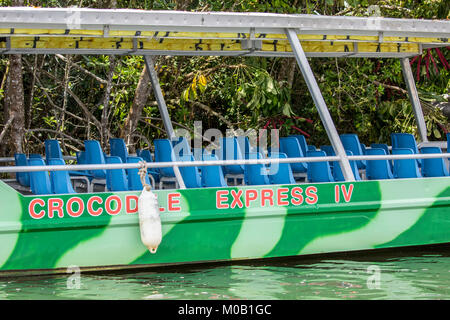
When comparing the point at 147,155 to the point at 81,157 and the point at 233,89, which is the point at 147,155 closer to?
the point at 81,157

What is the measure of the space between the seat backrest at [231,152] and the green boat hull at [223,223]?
0.61 meters

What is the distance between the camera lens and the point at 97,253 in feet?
24.3

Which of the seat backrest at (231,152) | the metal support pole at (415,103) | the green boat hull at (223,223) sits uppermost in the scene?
the metal support pole at (415,103)

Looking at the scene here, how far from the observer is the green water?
6.83 m

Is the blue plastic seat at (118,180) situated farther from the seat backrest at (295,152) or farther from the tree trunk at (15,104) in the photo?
the tree trunk at (15,104)

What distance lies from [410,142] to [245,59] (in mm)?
4200

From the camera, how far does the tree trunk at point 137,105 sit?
12203 mm

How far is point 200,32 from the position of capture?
859cm

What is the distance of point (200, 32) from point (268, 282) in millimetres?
2873

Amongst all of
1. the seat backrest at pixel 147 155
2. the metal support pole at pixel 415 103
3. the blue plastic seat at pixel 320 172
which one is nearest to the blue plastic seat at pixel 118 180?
the seat backrest at pixel 147 155

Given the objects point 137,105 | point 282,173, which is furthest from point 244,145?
point 137,105

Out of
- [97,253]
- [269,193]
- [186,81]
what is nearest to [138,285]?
[97,253]

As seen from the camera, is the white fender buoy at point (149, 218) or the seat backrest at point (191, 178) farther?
the seat backrest at point (191, 178)

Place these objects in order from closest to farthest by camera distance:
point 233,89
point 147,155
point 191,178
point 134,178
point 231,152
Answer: point 134,178 < point 191,178 < point 231,152 < point 147,155 < point 233,89
